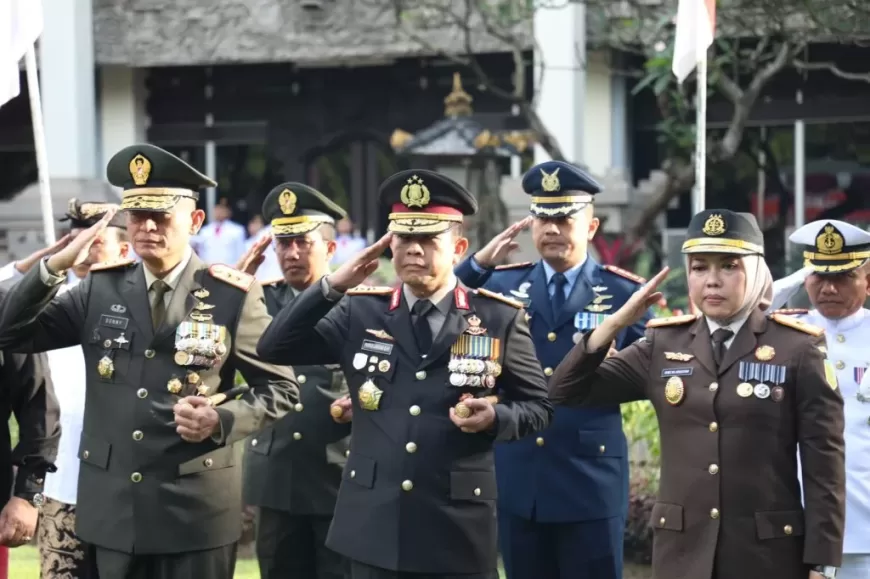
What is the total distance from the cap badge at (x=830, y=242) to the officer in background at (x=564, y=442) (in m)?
0.75

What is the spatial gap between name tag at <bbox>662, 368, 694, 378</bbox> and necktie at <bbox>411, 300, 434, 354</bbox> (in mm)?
755

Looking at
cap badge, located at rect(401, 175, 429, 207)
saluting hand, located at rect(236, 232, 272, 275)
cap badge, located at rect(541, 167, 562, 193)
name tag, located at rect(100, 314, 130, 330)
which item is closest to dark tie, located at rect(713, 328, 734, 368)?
cap badge, located at rect(401, 175, 429, 207)

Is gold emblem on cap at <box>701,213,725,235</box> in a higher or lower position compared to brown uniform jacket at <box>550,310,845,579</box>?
higher

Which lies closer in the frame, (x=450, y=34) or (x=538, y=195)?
(x=538, y=195)

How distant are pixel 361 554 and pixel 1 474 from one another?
1.53 metres

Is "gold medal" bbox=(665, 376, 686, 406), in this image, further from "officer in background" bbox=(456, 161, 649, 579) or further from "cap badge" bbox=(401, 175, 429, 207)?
"cap badge" bbox=(401, 175, 429, 207)

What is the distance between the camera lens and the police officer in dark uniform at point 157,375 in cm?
472

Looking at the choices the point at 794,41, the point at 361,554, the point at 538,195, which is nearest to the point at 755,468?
the point at 361,554

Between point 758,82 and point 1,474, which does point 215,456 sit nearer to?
point 1,474

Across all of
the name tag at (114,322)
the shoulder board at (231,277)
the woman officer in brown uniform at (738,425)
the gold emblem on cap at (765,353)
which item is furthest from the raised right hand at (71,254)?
the gold emblem on cap at (765,353)

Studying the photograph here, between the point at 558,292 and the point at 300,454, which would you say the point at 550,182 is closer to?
the point at 558,292

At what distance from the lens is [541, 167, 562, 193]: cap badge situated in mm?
5609

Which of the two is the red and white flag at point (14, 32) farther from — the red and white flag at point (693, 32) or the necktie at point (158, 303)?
the red and white flag at point (693, 32)

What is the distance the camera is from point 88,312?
493cm
